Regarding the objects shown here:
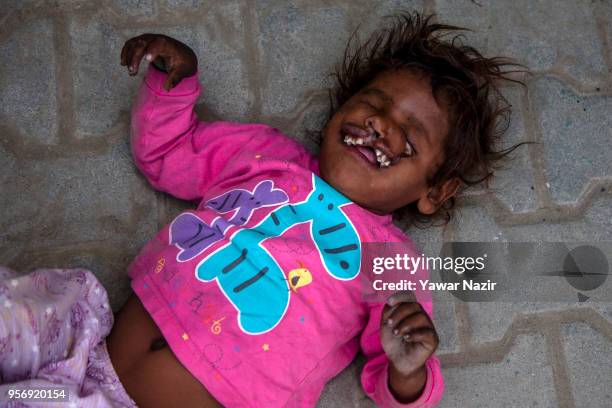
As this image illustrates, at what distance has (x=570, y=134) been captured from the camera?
6.46 feet

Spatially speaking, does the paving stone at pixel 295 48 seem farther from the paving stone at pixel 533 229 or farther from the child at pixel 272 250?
the paving stone at pixel 533 229

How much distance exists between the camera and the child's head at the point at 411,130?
5.19ft

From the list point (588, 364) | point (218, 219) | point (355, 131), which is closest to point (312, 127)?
point (355, 131)

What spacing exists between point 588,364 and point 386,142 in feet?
2.69

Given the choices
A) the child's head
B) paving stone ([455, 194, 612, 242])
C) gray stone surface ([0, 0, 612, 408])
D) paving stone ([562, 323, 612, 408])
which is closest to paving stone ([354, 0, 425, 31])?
gray stone surface ([0, 0, 612, 408])

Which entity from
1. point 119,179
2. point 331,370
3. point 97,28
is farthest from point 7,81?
point 331,370

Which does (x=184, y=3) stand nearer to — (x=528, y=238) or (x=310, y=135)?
(x=310, y=135)

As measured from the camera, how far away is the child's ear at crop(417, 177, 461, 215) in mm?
1712

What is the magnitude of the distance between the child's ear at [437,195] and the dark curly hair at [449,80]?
0.06 ft

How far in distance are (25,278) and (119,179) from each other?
458 millimetres

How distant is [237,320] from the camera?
1.50 meters

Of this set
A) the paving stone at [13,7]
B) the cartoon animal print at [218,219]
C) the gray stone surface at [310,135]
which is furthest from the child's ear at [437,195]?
the paving stone at [13,7]

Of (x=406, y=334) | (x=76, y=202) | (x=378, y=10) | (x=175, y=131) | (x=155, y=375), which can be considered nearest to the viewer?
(x=406, y=334)

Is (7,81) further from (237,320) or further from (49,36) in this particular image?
(237,320)
